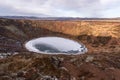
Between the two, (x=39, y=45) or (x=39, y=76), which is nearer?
(x=39, y=76)

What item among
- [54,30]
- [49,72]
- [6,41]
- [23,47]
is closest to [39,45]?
[23,47]

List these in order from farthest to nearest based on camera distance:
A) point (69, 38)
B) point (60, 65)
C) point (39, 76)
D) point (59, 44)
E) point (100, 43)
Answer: point (69, 38) < point (100, 43) < point (59, 44) < point (60, 65) < point (39, 76)

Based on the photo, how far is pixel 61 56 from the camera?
2837 inches

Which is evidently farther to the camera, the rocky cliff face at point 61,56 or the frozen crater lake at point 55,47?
the frozen crater lake at point 55,47

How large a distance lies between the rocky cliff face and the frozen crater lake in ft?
12.9

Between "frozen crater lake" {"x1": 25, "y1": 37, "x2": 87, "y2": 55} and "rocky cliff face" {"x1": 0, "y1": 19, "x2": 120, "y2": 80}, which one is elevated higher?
"rocky cliff face" {"x1": 0, "y1": 19, "x2": 120, "y2": 80}

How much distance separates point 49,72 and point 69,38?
73.9 meters

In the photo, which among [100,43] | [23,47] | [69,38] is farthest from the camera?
[69,38]

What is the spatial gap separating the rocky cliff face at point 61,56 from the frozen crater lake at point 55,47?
12.9 feet

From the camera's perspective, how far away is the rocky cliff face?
56.6m

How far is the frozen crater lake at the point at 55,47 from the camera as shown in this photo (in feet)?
328

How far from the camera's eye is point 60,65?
59.6m

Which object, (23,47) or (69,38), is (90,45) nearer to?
(69,38)

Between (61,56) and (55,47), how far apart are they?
108 feet
